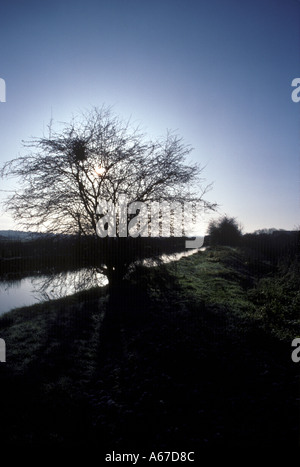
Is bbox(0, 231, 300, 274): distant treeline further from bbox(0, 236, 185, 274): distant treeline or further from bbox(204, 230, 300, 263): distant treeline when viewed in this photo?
bbox(204, 230, 300, 263): distant treeline

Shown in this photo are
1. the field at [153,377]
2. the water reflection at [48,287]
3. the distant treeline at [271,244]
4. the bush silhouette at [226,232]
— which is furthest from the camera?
the bush silhouette at [226,232]

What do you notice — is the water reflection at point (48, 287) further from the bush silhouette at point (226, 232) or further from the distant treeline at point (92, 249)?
the bush silhouette at point (226, 232)

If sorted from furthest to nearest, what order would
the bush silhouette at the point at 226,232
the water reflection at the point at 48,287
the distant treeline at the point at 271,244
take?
1. the bush silhouette at the point at 226,232
2. the distant treeline at the point at 271,244
3. the water reflection at the point at 48,287

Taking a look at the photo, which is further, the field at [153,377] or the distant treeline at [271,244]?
the distant treeline at [271,244]

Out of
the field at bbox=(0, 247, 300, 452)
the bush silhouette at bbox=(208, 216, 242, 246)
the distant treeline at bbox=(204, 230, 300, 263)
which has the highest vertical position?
the bush silhouette at bbox=(208, 216, 242, 246)

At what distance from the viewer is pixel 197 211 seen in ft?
39.9

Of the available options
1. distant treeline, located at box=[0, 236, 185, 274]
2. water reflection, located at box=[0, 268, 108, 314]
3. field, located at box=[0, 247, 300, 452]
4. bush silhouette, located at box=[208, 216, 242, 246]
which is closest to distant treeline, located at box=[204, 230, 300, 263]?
bush silhouette, located at box=[208, 216, 242, 246]

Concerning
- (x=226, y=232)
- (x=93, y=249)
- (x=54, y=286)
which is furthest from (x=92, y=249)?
(x=226, y=232)

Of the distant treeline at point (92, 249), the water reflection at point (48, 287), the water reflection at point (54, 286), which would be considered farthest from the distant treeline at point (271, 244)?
the water reflection at point (48, 287)

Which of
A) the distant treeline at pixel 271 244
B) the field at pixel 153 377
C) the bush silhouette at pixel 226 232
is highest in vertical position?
the bush silhouette at pixel 226 232

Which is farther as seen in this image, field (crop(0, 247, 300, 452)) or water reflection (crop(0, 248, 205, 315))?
water reflection (crop(0, 248, 205, 315))

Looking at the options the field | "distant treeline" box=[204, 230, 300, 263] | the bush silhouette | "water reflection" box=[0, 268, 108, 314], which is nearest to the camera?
the field
